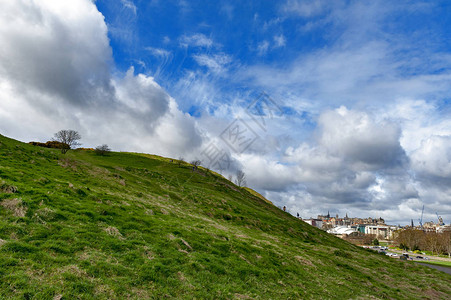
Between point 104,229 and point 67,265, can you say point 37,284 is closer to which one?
point 67,265

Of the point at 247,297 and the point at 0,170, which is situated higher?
the point at 0,170

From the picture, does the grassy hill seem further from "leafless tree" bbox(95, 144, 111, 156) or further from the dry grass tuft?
"leafless tree" bbox(95, 144, 111, 156)

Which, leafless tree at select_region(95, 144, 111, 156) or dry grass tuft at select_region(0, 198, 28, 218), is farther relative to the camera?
leafless tree at select_region(95, 144, 111, 156)

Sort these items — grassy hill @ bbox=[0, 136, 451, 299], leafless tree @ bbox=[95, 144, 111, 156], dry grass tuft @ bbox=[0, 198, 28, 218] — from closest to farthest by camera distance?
grassy hill @ bbox=[0, 136, 451, 299] < dry grass tuft @ bbox=[0, 198, 28, 218] < leafless tree @ bbox=[95, 144, 111, 156]

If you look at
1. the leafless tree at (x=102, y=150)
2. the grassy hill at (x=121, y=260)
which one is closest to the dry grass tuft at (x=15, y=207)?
the grassy hill at (x=121, y=260)

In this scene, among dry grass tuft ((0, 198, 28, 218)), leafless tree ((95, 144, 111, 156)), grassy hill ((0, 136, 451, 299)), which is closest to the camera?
grassy hill ((0, 136, 451, 299))

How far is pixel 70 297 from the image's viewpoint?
35.2 feet

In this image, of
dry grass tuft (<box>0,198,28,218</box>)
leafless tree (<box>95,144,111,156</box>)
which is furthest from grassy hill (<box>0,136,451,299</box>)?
leafless tree (<box>95,144,111,156</box>)

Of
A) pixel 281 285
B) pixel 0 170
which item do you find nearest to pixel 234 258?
pixel 281 285

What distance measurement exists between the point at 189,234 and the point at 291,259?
13.8 m

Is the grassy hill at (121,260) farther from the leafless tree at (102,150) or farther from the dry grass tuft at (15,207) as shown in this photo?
the leafless tree at (102,150)

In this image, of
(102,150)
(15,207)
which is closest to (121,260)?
(15,207)

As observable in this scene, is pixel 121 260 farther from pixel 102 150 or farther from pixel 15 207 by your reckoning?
pixel 102 150

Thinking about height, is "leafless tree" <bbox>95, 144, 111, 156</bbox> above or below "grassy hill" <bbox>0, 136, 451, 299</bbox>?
above
